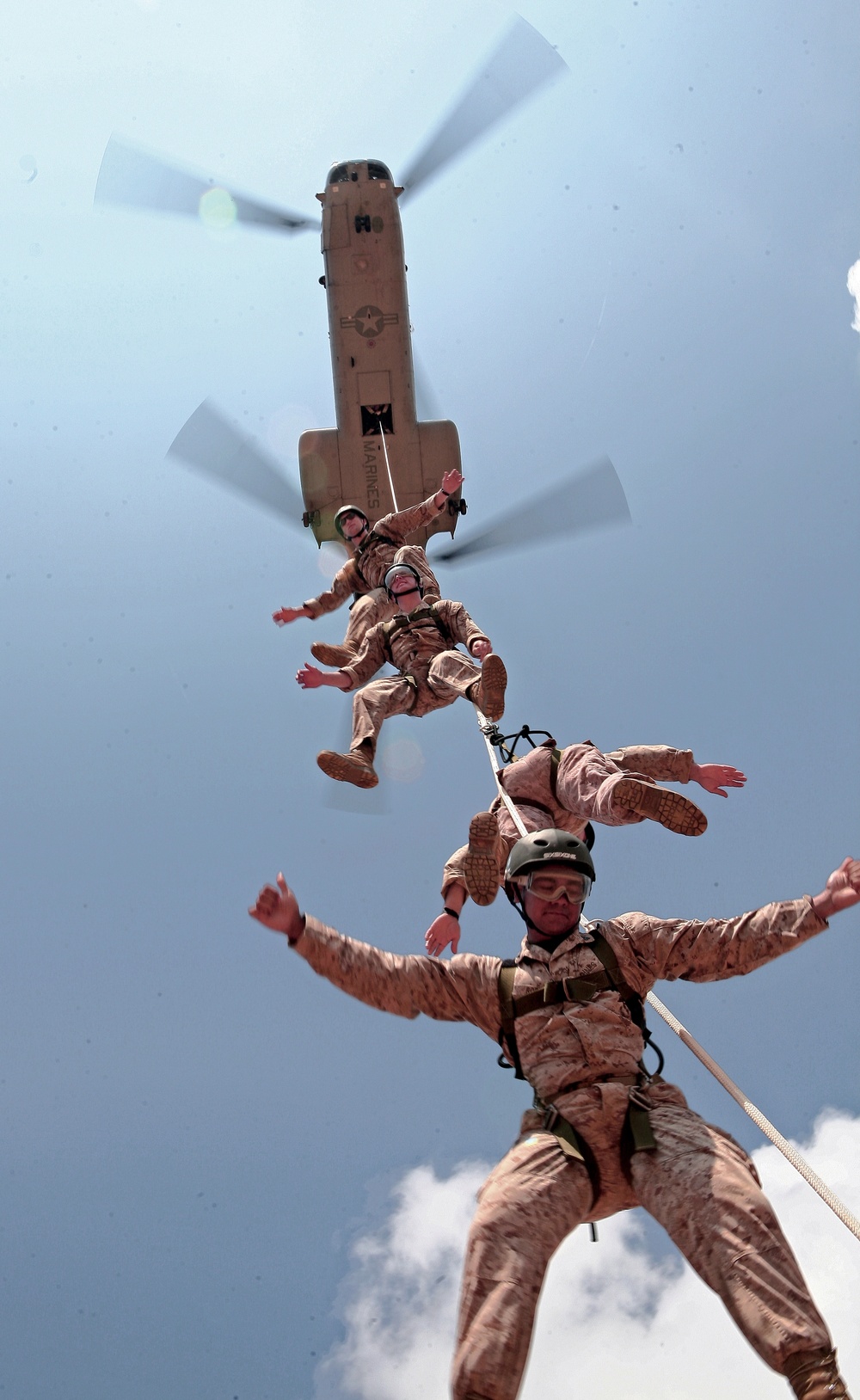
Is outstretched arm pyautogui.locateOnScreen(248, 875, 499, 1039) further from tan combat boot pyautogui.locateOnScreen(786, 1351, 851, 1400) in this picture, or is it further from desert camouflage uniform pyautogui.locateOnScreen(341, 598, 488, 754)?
desert camouflage uniform pyautogui.locateOnScreen(341, 598, 488, 754)

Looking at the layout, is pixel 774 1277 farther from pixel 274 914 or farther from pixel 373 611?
pixel 373 611

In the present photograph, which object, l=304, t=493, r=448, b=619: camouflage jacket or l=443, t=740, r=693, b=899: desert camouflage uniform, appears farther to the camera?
l=304, t=493, r=448, b=619: camouflage jacket

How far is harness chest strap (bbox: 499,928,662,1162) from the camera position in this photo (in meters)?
4.05

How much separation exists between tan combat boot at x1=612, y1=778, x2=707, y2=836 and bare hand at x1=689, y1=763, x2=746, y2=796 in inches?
31.9

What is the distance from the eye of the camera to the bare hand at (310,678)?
345 inches

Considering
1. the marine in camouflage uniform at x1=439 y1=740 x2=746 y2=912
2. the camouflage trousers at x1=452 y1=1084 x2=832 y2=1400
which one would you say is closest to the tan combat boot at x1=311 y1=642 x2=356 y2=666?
the marine in camouflage uniform at x1=439 y1=740 x2=746 y2=912

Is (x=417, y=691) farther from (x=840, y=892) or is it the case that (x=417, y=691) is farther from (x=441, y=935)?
(x=840, y=892)

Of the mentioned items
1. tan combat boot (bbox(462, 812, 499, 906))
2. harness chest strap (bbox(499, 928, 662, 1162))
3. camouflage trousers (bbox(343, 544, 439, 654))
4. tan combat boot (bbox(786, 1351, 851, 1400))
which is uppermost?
camouflage trousers (bbox(343, 544, 439, 654))

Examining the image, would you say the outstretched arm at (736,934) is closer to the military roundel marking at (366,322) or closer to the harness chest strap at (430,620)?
the harness chest strap at (430,620)

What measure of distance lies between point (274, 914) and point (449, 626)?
5656mm

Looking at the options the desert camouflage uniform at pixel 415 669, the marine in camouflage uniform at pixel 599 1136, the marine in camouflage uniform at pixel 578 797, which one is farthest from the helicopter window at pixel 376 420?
the marine in camouflage uniform at pixel 599 1136

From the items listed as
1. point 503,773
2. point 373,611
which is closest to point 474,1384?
point 503,773

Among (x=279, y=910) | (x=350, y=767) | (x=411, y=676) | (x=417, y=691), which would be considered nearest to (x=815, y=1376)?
(x=279, y=910)

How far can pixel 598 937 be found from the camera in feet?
14.7
